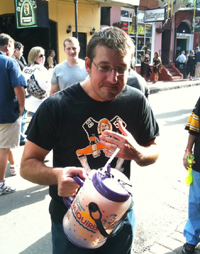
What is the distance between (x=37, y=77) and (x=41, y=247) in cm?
281

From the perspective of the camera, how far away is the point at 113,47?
149cm

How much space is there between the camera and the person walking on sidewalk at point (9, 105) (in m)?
3.93

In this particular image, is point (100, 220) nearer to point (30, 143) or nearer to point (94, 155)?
point (94, 155)

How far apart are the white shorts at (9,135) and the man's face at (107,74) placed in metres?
2.71

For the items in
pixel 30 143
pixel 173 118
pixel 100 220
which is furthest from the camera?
pixel 173 118

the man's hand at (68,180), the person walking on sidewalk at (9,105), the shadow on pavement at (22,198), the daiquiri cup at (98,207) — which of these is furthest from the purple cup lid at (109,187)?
the person walking on sidewalk at (9,105)

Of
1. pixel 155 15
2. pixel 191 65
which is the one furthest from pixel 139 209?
pixel 191 65

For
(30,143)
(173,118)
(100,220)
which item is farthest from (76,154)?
(173,118)

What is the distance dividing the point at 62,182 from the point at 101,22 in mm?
16511

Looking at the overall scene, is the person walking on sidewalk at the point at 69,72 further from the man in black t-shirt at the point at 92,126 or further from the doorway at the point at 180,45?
the doorway at the point at 180,45

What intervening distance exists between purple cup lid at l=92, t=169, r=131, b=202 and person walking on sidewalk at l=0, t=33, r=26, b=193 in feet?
9.74

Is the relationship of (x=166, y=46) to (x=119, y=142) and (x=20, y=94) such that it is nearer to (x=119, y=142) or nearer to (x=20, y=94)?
(x=20, y=94)

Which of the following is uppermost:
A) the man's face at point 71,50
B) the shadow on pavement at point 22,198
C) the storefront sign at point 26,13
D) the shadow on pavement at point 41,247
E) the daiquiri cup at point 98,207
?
the storefront sign at point 26,13

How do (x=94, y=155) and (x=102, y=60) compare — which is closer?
(x=102, y=60)
